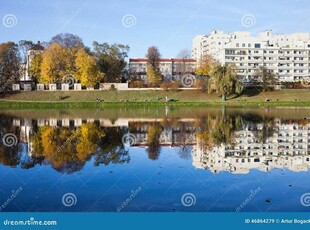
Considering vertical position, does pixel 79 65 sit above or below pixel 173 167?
above

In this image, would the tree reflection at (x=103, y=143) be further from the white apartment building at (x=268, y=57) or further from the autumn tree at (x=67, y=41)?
the white apartment building at (x=268, y=57)

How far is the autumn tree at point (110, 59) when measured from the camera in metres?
72.9

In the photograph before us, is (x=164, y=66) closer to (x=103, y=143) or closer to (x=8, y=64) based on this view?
(x=8, y=64)

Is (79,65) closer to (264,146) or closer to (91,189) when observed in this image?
(264,146)

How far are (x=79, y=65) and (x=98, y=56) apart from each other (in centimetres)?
735

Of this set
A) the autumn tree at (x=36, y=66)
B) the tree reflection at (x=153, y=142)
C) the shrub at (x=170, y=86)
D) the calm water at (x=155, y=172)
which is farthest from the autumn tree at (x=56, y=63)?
the calm water at (x=155, y=172)

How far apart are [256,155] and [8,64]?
64.0 meters

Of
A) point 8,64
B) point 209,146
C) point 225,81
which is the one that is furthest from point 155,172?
point 8,64

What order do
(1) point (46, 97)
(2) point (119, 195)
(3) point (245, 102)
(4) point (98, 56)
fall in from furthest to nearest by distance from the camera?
(4) point (98, 56)
(1) point (46, 97)
(3) point (245, 102)
(2) point (119, 195)

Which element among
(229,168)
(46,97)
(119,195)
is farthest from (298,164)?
(46,97)

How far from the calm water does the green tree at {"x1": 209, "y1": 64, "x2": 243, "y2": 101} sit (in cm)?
3665

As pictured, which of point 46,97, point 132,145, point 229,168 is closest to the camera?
point 229,168

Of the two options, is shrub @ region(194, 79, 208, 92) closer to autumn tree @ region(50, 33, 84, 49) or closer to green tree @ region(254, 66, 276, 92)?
green tree @ region(254, 66, 276, 92)

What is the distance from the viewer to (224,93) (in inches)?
2282
